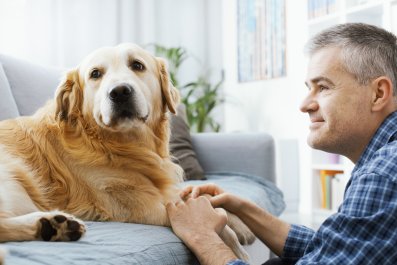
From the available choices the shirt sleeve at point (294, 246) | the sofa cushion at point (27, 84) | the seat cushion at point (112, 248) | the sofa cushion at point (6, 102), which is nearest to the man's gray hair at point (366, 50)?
the shirt sleeve at point (294, 246)

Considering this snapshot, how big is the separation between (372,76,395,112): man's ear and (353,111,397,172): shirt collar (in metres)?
0.04

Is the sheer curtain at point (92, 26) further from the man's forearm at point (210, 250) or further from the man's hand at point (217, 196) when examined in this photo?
the man's forearm at point (210, 250)

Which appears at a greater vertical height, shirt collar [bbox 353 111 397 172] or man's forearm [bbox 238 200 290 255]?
shirt collar [bbox 353 111 397 172]

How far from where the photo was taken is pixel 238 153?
2852 millimetres

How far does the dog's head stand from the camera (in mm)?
1675

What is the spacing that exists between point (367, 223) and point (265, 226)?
664mm

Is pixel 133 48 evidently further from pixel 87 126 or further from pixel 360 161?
pixel 360 161

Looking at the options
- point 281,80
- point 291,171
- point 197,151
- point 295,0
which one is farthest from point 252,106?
point 197,151

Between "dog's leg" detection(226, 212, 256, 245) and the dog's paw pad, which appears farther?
"dog's leg" detection(226, 212, 256, 245)

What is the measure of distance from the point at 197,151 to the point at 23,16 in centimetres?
246

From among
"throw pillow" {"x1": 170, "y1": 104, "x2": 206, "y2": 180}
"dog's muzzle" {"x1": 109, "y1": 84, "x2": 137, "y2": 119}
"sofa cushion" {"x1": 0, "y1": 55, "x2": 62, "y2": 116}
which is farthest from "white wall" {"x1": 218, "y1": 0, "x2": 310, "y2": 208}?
"dog's muzzle" {"x1": 109, "y1": 84, "x2": 137, "y2": 119}

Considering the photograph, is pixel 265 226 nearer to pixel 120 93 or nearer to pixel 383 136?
pixel 383 136

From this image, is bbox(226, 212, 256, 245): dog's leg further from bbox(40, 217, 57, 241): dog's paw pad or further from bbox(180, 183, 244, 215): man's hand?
bbox(40, 217, 57, 241): dog's paw pad

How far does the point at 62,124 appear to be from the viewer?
1704 millimetres
